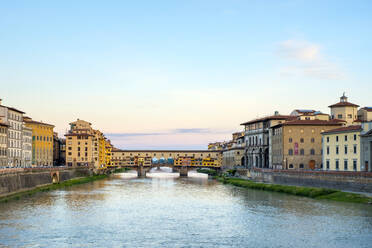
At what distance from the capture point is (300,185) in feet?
234

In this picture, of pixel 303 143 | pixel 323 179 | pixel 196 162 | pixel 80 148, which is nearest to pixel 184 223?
pixel 323 179

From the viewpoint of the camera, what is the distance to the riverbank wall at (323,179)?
54747mm

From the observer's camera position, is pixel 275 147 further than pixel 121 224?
Yes

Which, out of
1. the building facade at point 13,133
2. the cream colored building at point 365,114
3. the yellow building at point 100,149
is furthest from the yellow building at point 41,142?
the cream colored building at point 365,114

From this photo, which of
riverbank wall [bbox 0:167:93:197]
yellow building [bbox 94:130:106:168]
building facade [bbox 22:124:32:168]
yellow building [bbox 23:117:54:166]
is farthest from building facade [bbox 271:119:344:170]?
yellow building [bbox 94:130:106:168]

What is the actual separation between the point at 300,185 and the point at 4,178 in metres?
44.0

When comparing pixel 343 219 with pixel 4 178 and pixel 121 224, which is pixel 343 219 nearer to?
pixel 121 224

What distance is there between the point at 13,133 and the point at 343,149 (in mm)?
65986

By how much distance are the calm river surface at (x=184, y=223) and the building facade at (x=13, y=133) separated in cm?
3822

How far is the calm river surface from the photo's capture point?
32906mm

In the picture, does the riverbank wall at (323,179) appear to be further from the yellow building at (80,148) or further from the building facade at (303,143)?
the yellow building at (80,148)

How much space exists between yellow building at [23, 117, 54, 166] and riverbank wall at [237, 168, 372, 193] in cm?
5923

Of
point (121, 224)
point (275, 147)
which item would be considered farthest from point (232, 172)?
point (121, 224)

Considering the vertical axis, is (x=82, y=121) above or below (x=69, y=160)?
above
